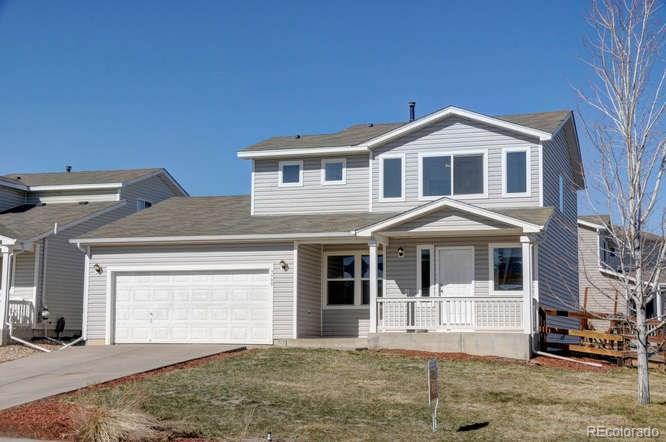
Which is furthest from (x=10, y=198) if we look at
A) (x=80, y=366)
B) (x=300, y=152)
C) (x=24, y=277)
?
(x=80, y=366)

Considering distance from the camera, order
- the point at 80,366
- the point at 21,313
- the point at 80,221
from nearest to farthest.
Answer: the point at 80,366, the point at 21,313, the point at 80,221

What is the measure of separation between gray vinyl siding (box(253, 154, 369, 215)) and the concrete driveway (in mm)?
4849

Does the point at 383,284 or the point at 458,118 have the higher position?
the point at 458,118

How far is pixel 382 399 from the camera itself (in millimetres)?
13992

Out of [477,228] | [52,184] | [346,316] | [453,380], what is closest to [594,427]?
[453,380]

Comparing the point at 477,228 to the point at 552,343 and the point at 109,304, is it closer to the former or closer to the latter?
the point at 552,343

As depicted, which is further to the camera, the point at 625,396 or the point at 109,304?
the point at 109,304

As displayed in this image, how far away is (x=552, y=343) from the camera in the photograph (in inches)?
815

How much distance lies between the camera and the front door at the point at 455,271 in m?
21.7

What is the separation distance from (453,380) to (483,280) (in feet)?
20.0

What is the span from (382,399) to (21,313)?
15318 millimetres

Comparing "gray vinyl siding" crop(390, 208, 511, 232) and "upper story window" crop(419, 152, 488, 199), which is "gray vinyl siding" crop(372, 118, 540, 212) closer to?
"upper story window" crop(419, 152, 488, 199)

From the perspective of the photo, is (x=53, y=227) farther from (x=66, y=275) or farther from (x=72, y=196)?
(x=72, y=196)

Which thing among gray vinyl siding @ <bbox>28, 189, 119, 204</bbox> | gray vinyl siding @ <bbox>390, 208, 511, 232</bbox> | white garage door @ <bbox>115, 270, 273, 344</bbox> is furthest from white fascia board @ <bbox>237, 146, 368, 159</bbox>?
gray vinyl siding @ <bbox>28, 189, 119, 204</bbox>
